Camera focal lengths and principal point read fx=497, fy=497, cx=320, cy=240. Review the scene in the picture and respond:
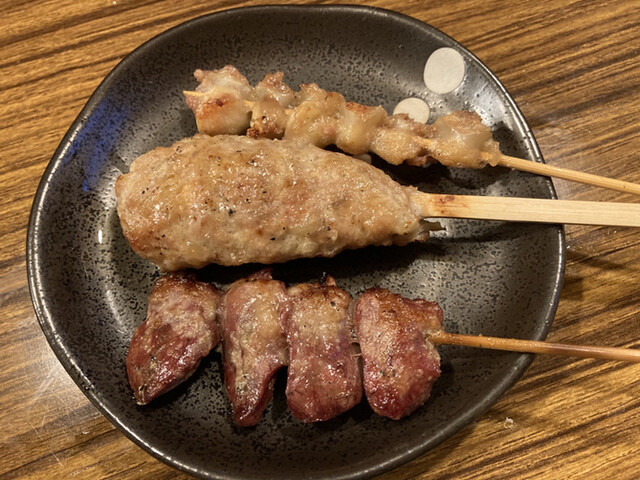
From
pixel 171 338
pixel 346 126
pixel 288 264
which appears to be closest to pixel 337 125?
pixel 346 126

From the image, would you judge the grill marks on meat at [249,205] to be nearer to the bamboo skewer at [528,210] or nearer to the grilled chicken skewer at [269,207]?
the grilled chicken skewer at [269,207]

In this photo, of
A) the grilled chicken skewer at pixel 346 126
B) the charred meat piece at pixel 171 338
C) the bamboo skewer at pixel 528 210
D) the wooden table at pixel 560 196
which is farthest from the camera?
the grilled chicken skewer at pixel 346 126

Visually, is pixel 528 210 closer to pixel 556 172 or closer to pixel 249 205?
pixel 556 172

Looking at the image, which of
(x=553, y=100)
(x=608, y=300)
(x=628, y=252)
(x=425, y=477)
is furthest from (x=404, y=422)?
(x=553, y=100)

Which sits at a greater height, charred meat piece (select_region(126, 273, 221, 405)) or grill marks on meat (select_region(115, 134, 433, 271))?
grill marks on meat (select_region(115, 134, 433, 271))

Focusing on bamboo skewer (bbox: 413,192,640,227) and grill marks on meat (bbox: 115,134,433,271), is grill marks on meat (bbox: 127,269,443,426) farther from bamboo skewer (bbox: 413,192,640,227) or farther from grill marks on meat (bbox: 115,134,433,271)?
Answer: bamboo skewer (bbox: 413,192,640,227)

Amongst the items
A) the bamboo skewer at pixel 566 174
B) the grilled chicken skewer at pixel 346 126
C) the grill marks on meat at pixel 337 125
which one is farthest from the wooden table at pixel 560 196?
the grill marks on meat at pixel 337 125

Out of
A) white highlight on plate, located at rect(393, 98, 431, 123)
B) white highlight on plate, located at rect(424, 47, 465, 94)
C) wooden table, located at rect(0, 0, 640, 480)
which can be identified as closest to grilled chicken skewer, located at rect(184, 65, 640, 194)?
white highlight on plate, located at rect(393, 98, 431, 123)
